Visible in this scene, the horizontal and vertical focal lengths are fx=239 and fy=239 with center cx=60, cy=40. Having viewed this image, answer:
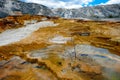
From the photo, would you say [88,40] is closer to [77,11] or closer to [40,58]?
[40,58]

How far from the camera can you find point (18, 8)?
3524 inches

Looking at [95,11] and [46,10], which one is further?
[95,11]

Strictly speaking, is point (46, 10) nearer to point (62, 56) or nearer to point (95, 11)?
point (95, 11)

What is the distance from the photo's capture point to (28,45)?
17.7m

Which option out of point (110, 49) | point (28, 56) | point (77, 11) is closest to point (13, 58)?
point (28, 56)

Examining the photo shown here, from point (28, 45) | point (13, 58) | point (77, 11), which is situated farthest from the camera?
point (77, 11)

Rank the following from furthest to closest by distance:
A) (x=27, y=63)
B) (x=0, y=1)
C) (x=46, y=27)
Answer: (x=0, y=1) → (x=46, y=27) → (x=27, y=63)

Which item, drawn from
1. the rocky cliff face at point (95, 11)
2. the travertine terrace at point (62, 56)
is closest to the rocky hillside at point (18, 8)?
the rocky cliff face at point (95, 11)

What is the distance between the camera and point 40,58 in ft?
46.6

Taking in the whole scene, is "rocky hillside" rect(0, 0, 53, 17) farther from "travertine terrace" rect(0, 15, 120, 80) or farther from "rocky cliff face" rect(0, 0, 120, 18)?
→ "travertine terrace" rect(0, 15, 120, 80)

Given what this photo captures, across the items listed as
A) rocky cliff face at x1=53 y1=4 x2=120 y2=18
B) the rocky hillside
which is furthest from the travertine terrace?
rocky cliff face at x1=53 y1=4 x2=120 y2=18

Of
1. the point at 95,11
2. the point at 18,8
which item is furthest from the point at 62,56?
the point at 95,11

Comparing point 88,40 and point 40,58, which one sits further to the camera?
point 88,40

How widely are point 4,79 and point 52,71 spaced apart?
97.1 inches
